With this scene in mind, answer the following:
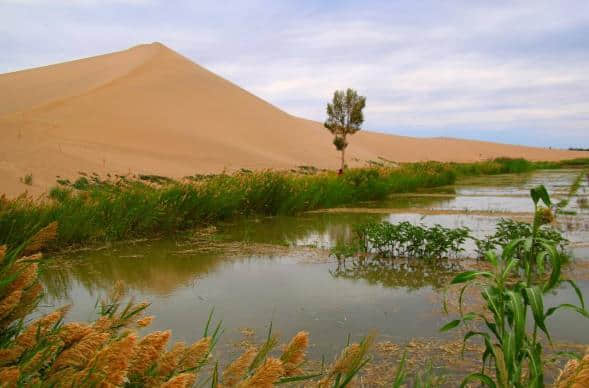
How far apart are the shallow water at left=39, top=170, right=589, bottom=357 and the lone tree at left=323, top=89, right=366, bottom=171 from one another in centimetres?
1900

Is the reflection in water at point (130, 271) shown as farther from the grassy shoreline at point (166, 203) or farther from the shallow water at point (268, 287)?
the grassy shoreline at point (166, 203)

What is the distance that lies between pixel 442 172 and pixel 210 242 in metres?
14.9

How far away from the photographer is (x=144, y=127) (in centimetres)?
3072

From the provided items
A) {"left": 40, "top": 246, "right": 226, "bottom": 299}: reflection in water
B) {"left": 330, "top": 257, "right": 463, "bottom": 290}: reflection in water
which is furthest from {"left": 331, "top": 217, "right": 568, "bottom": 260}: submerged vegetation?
{"left": 40, "top": 246, "right": 226, "bottom": 299}: reflection in water

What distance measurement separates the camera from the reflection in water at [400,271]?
17.3 ft

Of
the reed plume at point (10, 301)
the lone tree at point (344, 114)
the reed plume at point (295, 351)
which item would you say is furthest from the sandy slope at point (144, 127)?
the reed plume at point (295, 351)

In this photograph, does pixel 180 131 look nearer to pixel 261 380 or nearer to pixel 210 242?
pixel 210 242

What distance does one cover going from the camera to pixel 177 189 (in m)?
8.29

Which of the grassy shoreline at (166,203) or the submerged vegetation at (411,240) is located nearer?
the submerged vegetation at (411,240)

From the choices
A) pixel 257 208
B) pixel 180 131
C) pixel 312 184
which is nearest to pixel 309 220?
pixel 257 208

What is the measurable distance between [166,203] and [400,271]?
145 inches

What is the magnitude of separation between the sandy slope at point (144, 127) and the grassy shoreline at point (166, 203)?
4296 millimetres

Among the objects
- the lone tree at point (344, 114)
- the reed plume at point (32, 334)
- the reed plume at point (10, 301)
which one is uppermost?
the lone tree at point (344, 114)

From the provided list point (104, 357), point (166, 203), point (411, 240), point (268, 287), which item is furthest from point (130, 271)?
point (104, 357)
